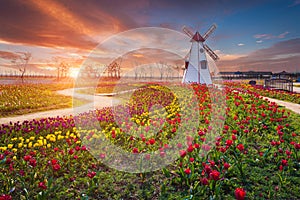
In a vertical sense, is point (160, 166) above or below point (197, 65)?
below

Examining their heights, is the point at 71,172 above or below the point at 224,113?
below

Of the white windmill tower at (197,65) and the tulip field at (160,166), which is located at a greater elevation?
the white windmill tower at (197,65)

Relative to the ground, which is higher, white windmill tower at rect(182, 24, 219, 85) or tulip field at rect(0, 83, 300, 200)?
white windmill tower at rect(182, 24, 219, 85)

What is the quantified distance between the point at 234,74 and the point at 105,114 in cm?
5888

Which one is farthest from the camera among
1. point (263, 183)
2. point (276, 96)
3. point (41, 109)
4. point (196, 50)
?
point (196, 50)

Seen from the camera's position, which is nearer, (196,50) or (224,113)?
(224,113)

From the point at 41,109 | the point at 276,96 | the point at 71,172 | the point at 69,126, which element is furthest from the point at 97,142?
the point at 276,96

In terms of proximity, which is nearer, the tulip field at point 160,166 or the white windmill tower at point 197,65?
the tulip field at point 160,166

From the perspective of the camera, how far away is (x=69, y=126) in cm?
762

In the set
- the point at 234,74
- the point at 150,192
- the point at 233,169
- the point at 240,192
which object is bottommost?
the point at 150,192

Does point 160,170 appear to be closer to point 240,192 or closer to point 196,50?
point 240,192

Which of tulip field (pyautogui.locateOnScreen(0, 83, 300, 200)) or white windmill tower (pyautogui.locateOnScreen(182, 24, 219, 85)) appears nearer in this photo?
tulip field (pyautogui.locateOnScreen(0, 83, 300, 200))

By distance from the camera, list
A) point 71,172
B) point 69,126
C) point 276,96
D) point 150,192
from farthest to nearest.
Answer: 1. point 276,96
2. point 69,126
3. point 71,172
4. point 150,192

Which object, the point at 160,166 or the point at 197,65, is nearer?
the point at 160,166
